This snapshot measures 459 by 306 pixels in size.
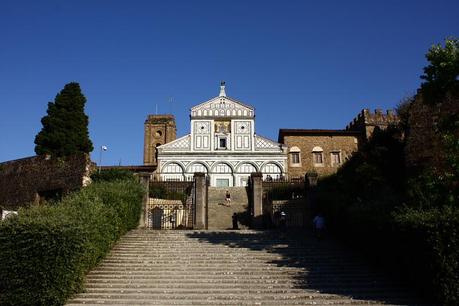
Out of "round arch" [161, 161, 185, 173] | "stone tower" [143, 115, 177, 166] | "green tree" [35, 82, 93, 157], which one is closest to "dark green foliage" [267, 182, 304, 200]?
"green tree" [35, 82, 93, 157]

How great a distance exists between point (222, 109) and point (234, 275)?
104ft

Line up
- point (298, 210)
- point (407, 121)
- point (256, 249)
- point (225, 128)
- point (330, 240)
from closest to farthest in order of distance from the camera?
1. point (256, 249)
2. point (330, 240)
3. point (298, 210)
4. point (407, 121)
5. point (225, 128)

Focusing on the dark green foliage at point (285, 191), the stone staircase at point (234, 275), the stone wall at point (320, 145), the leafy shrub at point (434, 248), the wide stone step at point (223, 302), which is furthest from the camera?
the stone wall at point (320, 145)

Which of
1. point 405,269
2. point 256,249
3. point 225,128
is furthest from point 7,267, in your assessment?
point 225,128

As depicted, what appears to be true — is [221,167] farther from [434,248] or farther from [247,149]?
[434,248]

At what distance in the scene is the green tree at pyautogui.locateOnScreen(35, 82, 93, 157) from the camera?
1160 inches

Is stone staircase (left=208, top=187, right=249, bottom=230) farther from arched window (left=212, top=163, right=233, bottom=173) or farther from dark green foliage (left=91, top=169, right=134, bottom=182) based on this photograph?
arched window (left=212, top=163, right=233, bottom=173)

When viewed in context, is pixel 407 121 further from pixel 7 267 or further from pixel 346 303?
pixel 7 267

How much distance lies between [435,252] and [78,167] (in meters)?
20.5

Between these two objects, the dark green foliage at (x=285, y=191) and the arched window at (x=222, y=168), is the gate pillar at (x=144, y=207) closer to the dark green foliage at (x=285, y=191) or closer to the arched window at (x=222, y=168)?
the dark green foliage at (x=285, y=191)

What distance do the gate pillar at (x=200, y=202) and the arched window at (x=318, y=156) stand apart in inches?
817

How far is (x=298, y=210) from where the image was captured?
24438mm

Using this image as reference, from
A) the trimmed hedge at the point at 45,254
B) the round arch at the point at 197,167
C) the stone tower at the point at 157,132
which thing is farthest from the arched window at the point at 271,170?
the trimmed hedge at the point at 45,254

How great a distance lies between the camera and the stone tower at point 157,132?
192 feet
